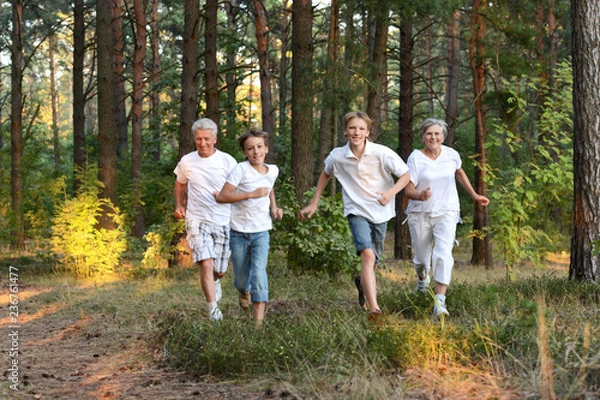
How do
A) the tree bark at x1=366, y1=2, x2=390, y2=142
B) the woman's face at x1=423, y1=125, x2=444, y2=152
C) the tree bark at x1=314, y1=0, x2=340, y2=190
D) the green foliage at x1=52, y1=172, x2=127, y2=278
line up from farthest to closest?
the tree bark at x1=366, y1=2, x2=390, y2=142 → the tree bark at x1=314, y1=0, x2=340, y2=190 → the green foliage at x1=52, y1=172, x2=127, y2=278 → the woman's face at x1=423, y1=125, x2=444, y2=152

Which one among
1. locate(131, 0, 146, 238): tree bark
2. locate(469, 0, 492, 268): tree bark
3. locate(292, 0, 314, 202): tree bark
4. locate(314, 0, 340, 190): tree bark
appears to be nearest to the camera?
locate(292, 0, 314, 202): tree bark

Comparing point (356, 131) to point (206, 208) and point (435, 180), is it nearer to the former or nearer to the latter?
point (435, 180)

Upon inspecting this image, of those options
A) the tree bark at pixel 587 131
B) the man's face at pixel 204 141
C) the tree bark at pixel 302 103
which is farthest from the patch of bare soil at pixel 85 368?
the tree bark at pixel 587 131

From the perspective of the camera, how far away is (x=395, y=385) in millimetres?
4895

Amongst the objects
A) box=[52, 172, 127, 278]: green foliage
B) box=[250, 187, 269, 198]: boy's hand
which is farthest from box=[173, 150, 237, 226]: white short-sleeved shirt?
box=[52, 172, 127, 278]: green foliage

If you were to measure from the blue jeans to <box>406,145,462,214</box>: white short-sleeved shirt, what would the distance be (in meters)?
1.77

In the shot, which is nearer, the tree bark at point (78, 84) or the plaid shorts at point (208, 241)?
the plaid shorts at point (208, 241)

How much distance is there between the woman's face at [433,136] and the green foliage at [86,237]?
7.48 m

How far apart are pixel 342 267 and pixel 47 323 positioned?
419cm

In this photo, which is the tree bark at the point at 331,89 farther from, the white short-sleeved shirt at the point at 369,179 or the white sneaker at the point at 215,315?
the white sneaker at the point at 215,315

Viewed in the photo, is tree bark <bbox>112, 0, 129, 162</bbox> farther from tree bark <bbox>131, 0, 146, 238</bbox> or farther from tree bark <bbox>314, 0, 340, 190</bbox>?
tree bark <bbox>314, 0, 340, 190</bbox>

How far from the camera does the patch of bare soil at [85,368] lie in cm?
557

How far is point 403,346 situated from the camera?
5.44 meters

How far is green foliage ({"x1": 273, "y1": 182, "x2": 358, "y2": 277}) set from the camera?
1119 centimetres
